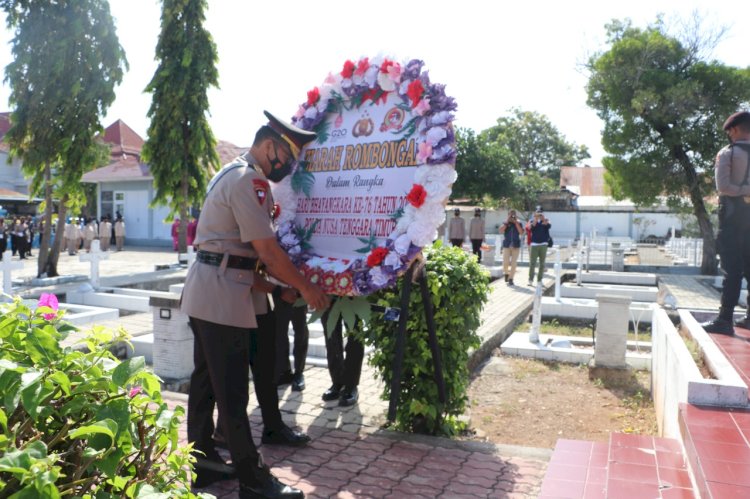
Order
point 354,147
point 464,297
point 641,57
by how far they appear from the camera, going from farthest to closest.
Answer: point 641,57 < point 464,297 < point 354,147

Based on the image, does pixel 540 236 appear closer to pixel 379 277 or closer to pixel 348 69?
pixel 348 69

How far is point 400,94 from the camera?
371 centimetres

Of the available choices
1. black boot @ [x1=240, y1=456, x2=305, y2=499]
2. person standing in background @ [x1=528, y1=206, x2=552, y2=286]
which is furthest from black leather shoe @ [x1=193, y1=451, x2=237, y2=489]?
person standing in background @ [x1=528, y1=206, x2=552, y2=286]

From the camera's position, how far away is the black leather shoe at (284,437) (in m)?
4.12

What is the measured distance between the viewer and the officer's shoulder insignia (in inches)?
131

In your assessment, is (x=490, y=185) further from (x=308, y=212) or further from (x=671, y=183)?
(x=308, y=212)

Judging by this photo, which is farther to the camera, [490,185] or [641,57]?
[490,185]

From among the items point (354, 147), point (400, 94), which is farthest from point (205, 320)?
point (400, 94)

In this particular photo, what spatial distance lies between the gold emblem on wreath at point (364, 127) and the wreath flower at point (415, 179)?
0.11m

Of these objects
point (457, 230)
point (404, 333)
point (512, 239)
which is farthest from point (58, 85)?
point (404, 333)

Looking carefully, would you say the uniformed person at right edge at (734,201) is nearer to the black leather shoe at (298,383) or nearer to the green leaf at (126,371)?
the black leather shoe at (298,383)

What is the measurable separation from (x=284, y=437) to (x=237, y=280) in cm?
133

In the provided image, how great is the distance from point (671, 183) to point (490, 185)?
16.4 meters

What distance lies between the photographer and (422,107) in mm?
3514
